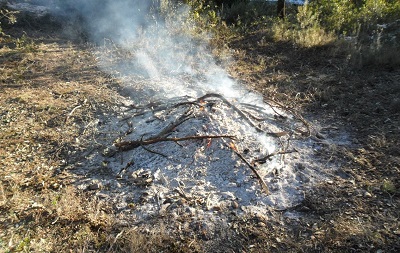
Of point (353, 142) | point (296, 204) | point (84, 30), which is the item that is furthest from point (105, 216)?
point (84, 30)

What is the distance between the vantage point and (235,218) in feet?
8.20

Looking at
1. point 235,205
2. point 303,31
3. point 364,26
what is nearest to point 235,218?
point 235,205

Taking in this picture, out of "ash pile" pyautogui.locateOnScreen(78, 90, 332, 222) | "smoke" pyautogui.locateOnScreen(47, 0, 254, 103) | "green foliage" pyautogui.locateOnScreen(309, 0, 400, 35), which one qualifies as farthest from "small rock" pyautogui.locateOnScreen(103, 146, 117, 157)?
"green foliage" pyautogui.locateOnScreen(309, 0, 400, 35)

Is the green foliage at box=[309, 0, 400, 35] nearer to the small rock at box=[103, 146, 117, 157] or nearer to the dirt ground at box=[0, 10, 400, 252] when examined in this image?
the dirt ground at box=[0, 10, 400, 252]

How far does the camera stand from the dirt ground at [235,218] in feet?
7.48

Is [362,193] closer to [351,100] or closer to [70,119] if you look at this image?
[351,100]

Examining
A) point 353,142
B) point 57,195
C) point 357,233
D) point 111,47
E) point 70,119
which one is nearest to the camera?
point 357,233

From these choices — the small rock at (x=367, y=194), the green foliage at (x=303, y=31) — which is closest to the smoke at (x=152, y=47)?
the green foliage at (x=303, y=31)

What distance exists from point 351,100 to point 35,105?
415 centimetres

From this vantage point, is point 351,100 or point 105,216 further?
point 351,100

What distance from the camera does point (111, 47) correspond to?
586cm

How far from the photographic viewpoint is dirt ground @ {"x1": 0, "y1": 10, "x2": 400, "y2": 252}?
7.48 feet

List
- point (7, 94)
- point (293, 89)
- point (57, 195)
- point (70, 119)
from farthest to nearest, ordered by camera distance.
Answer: point (293, 89)
point (7, 94)
point (70, 119)
point (57, 195)

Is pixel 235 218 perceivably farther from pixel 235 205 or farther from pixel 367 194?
pixel 367 194
